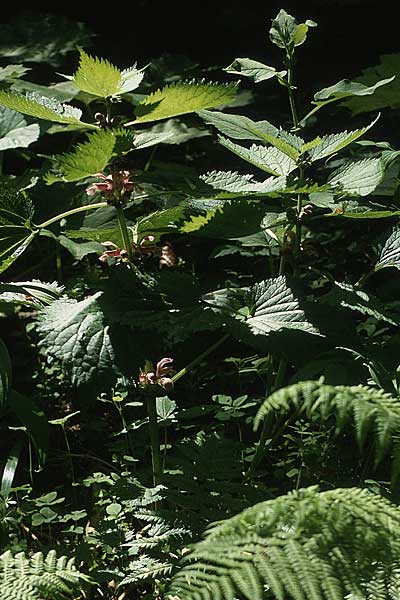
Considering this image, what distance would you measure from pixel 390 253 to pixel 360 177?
170 millimetres

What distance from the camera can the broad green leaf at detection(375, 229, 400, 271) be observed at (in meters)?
1.50

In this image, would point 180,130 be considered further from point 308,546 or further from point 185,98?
point 308,546

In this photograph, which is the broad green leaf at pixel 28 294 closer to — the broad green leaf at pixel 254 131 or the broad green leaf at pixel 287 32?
the broad green leaf at pixel 254 131

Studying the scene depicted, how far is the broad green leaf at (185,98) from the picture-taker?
136 cm

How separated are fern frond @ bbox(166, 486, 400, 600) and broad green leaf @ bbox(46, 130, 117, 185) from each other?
0.61 metres

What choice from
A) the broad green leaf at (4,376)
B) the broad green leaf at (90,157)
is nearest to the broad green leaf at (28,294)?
the broad green leaf at (4,376)

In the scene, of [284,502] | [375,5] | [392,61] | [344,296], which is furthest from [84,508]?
[375,5]

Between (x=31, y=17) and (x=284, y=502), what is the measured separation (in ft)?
9.54

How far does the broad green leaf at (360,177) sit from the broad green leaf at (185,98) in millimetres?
243

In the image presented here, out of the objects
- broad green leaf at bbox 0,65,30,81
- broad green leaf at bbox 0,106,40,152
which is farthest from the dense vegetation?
broad green leaf at bbox 0,65,30,81

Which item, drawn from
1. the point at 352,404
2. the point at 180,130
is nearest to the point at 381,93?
the point at 180,130

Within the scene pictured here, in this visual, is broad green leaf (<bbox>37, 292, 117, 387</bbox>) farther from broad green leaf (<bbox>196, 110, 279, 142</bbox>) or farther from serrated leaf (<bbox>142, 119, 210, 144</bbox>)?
serrated leaf (<bbox>142, 119, 210, 144</bbox>)

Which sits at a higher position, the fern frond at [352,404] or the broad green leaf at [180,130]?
the fern frond at [352,404]

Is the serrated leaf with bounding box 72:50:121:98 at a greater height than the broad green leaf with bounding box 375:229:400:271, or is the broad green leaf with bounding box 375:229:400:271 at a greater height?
the serrated leaf with bounding box 72:50:121:98
